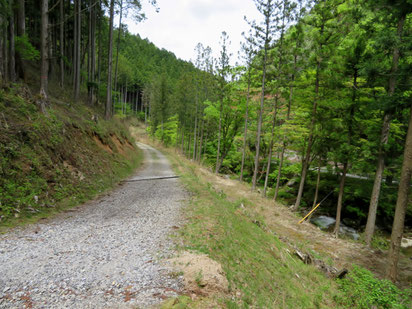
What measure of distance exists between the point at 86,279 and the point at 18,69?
55.4ft

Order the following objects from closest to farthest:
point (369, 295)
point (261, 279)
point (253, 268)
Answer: point (261, 279)
point (253, 268)
point (369, 295)

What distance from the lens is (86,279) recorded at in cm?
328

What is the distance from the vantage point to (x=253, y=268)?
189 inches

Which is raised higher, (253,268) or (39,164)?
(39,164)

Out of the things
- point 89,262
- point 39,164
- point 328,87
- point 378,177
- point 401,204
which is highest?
point 328,87

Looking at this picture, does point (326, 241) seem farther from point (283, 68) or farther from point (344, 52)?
point (283, 68)

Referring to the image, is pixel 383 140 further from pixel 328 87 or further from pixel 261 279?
pixel 261 279

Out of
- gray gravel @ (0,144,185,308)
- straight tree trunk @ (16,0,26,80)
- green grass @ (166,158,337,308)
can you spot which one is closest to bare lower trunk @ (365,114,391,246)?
green grass @ (166,158,337,308)

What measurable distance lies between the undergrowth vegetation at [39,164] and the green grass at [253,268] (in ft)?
14.6

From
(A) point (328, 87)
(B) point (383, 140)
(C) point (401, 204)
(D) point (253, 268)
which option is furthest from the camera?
(A) point (328, 87)

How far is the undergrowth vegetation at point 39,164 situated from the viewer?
5781 millimetres

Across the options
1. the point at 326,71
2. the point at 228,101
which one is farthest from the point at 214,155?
the point at 326,71

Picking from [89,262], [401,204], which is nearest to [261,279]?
[89,262]

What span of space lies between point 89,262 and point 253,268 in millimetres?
3487
